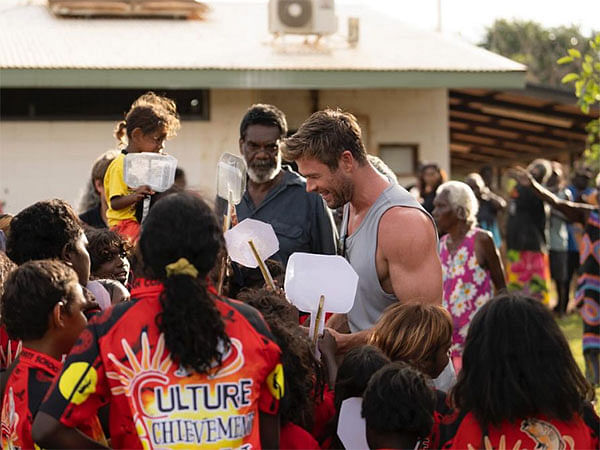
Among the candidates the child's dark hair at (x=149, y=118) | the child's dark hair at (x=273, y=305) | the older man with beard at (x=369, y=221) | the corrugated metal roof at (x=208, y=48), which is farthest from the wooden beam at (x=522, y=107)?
the child's dark hair at (x=273, y=305)

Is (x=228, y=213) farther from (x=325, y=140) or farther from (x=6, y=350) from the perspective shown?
(x=6, y=350)

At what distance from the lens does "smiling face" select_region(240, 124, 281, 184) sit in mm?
5578

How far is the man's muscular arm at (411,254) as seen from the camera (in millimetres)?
4352

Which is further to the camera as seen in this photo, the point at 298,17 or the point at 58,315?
the point at 298,17

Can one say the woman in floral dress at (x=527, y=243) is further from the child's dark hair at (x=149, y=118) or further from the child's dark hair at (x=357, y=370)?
the child's dark hair at (x=357, y=370)

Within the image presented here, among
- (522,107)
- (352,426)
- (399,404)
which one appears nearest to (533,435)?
(399,404)

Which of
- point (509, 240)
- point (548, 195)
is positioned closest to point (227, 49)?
point (509, 240)

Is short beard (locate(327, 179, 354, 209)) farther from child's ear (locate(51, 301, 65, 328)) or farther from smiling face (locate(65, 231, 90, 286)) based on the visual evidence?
child's ear (locate(51, 301, 65, 328))

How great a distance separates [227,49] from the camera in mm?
14336

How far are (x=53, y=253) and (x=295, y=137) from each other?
112 centimetres

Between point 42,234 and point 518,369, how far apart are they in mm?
1908

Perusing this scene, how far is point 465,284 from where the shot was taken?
26.1 feet

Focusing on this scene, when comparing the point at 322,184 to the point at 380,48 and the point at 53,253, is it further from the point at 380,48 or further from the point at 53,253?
the point at 380,48

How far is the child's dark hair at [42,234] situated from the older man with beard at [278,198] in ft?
5.08
